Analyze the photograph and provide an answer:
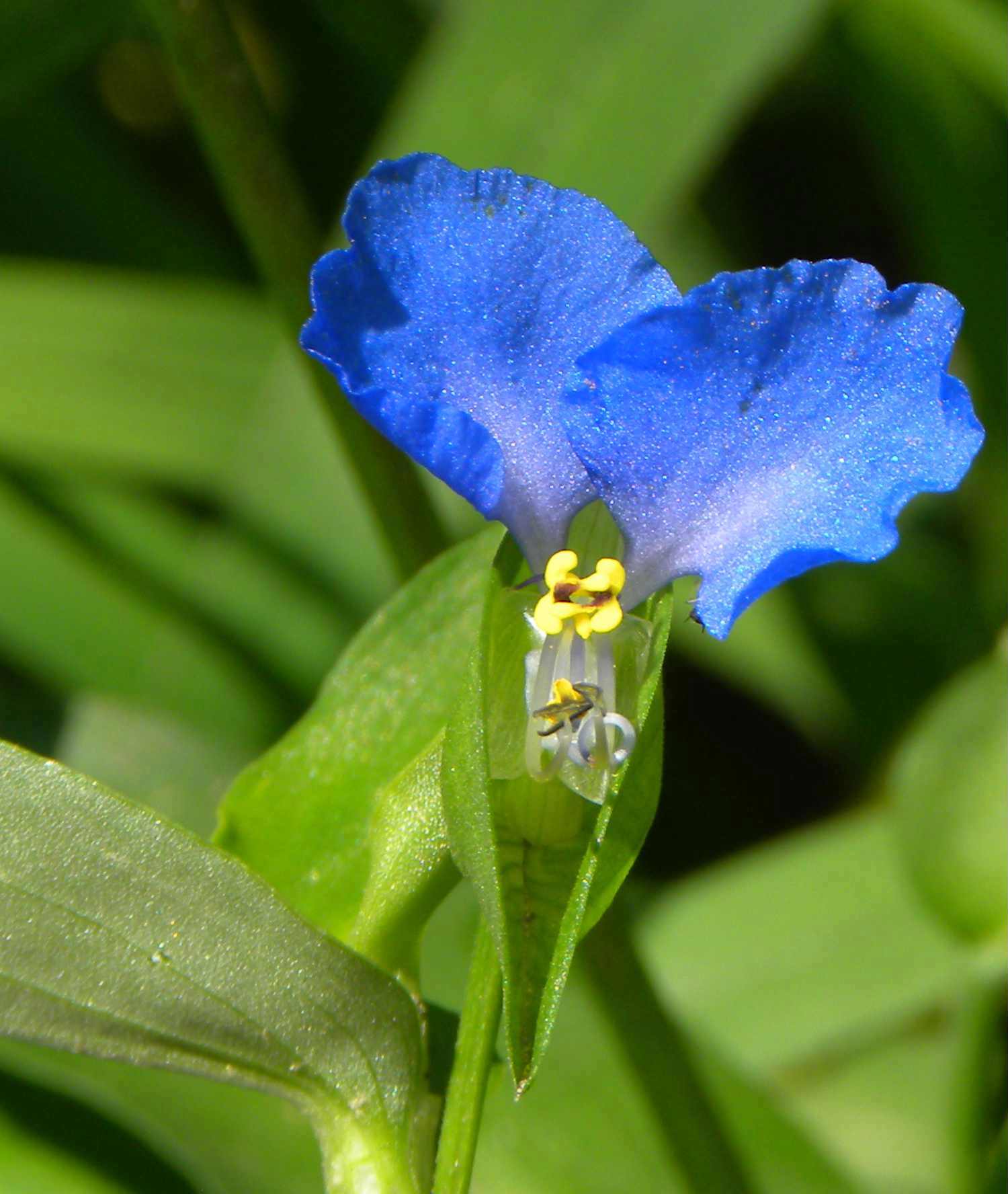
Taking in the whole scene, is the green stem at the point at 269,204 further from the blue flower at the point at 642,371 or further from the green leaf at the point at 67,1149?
the green leaf at the point at 67,1149

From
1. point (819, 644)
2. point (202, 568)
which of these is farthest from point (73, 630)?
point (819, 644)

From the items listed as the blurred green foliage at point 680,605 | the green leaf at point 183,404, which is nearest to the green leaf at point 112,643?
the blurred green foliage at point 680,605

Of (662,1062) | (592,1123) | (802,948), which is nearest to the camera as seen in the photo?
(662,1062)

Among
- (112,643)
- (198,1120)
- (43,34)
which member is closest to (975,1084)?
(198,1120)

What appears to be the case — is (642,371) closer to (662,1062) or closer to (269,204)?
(269,204)

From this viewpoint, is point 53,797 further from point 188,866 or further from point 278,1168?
point 278,1168

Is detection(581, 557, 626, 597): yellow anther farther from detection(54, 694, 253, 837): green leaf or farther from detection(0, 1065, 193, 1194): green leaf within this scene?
detection(54, 694, 253, 837): green leaf
